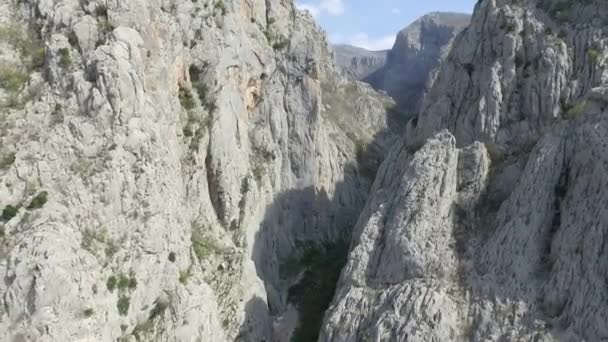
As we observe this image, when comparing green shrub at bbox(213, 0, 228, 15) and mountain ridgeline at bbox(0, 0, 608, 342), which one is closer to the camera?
mountain ridgeline at bbox(0, 0, 608, 342)

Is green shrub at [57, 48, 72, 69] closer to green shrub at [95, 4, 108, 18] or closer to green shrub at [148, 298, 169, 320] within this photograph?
green shrub at [95, 4, 108, 18]

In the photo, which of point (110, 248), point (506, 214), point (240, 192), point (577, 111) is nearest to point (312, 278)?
point (240, 192)

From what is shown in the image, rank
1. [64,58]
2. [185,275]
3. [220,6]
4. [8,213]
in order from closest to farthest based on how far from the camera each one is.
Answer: [8,213]
[64,58]
[185,275]
[220,6]

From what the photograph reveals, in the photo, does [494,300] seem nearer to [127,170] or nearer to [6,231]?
[127,170]

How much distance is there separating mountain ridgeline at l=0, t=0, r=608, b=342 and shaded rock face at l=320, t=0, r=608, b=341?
0.14 meters

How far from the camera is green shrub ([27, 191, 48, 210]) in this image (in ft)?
133

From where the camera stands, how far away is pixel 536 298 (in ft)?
135

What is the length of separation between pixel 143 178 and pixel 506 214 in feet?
94.0

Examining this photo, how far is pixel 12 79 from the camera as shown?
47.3 metres

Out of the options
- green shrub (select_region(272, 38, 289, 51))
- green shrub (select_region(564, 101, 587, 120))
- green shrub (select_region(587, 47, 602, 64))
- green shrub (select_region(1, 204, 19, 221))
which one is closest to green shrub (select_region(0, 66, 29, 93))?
green shrub (select_region(1, 204, 19, 221))

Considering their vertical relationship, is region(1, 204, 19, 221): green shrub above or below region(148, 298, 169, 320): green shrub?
above

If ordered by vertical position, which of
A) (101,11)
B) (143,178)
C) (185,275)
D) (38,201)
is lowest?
(185,275)

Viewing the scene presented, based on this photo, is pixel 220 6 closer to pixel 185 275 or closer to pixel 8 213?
pixel 185 275

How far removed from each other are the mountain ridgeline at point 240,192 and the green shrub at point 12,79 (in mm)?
119
